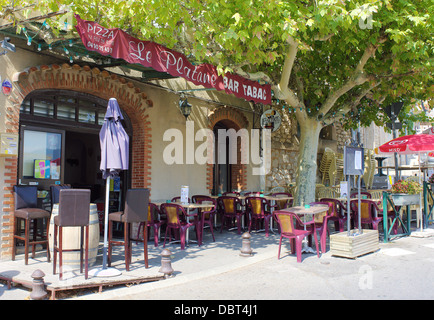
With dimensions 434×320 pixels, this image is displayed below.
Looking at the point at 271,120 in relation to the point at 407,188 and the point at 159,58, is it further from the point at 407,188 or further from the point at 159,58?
the point at 159,58

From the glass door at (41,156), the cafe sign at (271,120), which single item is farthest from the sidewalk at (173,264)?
the cafe sign at (271,120)

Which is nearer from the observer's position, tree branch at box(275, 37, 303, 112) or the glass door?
the glass door

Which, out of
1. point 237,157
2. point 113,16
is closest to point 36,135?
point 113,16

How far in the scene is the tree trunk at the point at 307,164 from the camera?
954cm

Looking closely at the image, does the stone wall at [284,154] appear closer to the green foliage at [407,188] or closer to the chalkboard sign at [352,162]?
the green foliage at [407,188]

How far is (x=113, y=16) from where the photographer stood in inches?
267

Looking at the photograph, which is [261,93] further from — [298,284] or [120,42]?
[298,284]

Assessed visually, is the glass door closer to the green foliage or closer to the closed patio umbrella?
the closed patio umbrella

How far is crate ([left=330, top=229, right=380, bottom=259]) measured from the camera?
691 cm

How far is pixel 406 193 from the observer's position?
9.14 m

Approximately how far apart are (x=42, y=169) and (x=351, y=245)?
5745 millimetres

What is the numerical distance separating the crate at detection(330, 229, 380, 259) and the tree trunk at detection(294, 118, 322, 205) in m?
2.20

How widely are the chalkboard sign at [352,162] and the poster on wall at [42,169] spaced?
5.60m

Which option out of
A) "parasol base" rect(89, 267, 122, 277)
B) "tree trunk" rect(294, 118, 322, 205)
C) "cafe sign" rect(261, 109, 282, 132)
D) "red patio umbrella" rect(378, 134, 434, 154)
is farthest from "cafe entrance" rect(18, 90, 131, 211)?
"red patio umbrella" rect(378, 134, 434, 154)
